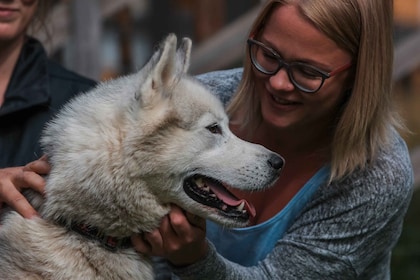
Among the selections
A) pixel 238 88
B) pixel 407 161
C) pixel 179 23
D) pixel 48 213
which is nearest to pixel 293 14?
pixel 238 88

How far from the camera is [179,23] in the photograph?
23.4 feet

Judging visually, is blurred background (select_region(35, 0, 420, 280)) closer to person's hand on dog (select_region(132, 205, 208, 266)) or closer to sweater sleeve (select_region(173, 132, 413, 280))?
sweater sleeve (select_region(173, 132, 413, 280))

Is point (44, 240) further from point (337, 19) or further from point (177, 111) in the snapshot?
point (337, 19)

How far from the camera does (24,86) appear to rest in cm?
360

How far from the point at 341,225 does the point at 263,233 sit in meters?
0.28

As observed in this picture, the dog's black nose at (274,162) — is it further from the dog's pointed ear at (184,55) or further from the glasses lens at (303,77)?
the dog's pointed ear at (184,55)

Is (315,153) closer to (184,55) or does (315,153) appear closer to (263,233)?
(263,233)

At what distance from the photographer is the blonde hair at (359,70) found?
3.14m

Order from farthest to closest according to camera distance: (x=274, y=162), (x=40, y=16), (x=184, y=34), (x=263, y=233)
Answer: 1. (x=184, y=34)
2. (x=40, y=16)
3. (x=263, y=233)
4. (x=274, y=162)

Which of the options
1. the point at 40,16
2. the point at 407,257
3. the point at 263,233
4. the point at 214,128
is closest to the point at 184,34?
the point at 407,257

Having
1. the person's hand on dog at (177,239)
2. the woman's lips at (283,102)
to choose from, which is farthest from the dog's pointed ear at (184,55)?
the person's hand on dog at (177,239)

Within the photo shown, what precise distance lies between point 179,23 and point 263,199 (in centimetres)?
376

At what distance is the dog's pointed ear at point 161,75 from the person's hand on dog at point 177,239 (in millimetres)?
350

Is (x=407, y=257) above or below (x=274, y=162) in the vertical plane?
below
